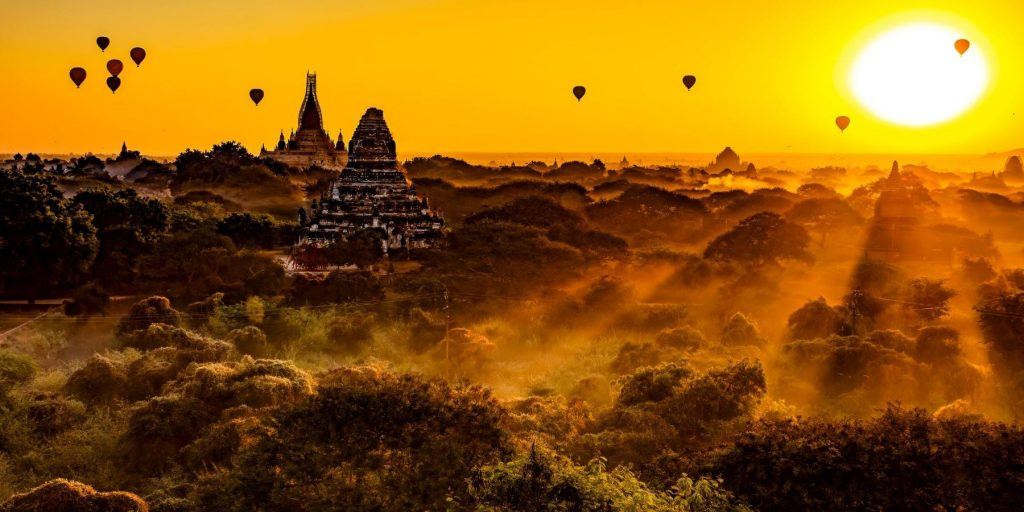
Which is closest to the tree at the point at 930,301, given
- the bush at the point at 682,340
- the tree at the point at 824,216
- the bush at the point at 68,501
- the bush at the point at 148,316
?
the bush at the point at 682,340

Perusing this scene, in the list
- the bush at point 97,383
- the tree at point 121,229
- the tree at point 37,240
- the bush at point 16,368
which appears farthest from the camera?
the tree at point 121,229

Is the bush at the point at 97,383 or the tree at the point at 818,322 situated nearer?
the bush at the point at 97,383

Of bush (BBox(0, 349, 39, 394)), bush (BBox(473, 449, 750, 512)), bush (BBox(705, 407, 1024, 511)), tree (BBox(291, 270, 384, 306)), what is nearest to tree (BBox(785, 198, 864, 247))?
tree (BBox(291, 270, 384, 306))

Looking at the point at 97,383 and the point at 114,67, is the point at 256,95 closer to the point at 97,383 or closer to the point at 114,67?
the point at 114,67

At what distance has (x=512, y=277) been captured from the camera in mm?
37719

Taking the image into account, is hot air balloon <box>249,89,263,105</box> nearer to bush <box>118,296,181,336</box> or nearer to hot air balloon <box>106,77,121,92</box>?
hot air balloon <box>106,77,121,92</box>

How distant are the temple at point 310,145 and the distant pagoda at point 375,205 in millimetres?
42897

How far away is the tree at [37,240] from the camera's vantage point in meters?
32.7

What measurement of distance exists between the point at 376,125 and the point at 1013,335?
110 ft

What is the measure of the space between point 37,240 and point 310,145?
2343 inches

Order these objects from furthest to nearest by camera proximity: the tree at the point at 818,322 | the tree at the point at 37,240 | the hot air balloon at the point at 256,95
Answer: the hot air balloon at the point at 256,95 < the tree at the point at 37,240 < the tree at the point at 818,322

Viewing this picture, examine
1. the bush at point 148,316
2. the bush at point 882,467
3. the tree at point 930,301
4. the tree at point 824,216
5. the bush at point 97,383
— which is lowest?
the bush at point 97,383

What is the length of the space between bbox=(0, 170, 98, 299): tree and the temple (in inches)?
2168

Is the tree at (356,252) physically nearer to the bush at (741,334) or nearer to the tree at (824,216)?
the bush at (741,334)
